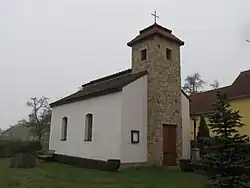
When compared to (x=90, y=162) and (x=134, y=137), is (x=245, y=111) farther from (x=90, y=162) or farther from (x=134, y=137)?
(x=90, y=162)

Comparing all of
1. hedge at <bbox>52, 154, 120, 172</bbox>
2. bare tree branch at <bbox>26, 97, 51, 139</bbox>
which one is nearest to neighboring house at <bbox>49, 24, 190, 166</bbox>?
hedge at <bbox>52, 154, 120, 172</bbox>

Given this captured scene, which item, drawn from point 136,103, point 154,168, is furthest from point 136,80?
point 154,168

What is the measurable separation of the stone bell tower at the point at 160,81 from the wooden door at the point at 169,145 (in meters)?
0.06

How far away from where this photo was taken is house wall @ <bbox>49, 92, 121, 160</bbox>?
1758cm

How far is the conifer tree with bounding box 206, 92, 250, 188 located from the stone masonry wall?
8169 millimetres

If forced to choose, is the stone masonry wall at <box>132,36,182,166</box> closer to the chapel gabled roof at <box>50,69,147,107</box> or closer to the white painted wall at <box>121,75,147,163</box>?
the white painted wall at <box>121,75,147,163</box>

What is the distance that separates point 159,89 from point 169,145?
3.70 m

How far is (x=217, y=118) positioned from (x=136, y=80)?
897 centimetres

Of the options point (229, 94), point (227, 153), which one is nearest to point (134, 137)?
point (227, 153)

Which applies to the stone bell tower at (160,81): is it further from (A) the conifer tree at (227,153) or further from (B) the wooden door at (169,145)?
(A) the conifer tree at (227,153)

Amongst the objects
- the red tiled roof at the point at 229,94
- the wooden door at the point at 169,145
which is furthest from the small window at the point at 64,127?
the red tiled roof at the point at 229,94

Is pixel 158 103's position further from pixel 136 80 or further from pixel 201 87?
pixel 201 87

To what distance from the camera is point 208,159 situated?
10023 millimetres

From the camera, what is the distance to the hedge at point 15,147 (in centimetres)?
2806
